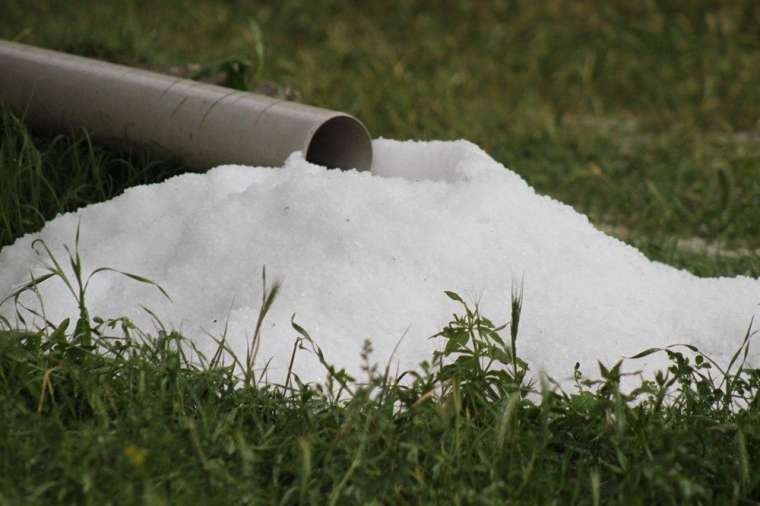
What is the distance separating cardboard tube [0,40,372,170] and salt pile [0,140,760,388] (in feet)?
0.85

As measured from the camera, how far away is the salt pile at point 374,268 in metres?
2.62

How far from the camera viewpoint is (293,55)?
21.7 feet

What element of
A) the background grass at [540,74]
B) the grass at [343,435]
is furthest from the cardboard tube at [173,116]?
the grass at [343,435]

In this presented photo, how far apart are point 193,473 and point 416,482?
424mm

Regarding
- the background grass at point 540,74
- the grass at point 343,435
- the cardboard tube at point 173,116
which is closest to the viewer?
the grass at point 343,435

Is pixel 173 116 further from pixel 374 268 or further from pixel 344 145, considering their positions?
pixel 374 268

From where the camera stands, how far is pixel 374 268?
8.93 ft

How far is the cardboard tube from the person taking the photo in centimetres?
337

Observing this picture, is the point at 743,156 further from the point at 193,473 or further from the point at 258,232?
the point at 193,473

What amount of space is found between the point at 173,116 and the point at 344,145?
0.55 m

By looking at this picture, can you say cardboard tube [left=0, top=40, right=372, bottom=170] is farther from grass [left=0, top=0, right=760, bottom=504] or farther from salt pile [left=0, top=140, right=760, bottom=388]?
salt pile [left=0, top=140, right=760, bottom=388]

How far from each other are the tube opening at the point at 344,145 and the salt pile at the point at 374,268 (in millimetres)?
389

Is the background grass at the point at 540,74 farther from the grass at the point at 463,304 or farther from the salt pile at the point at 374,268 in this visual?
the salt pile at the point at 374,268

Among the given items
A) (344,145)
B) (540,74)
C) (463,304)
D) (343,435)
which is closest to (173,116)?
(344,145)
